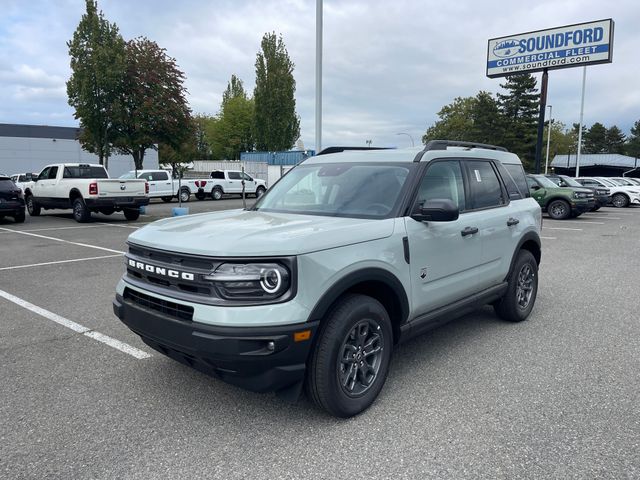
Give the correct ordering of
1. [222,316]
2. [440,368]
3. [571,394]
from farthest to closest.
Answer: [440,368], [571,394], [222,316]

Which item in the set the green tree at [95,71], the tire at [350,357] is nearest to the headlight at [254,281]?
the tire at [350,357]

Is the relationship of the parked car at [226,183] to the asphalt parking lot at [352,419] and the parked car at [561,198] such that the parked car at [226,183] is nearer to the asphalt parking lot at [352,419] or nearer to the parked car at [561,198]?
the parked car at [561,198]

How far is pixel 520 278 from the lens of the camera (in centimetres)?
529

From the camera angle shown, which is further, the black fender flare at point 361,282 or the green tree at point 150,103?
the green tree at point 150,103

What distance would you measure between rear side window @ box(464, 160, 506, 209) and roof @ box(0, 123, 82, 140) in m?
54.9

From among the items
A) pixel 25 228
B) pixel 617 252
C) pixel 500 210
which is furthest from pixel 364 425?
pixel 25 228

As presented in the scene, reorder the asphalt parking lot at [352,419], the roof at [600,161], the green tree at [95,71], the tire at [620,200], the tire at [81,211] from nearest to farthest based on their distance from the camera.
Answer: the asphalt parking lot at [352,419]
the tire at [81,211]
the green tree at [95,71]
the tire at [620,200]
the roof at [600,161]

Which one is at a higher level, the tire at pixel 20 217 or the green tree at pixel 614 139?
the green tree at pixel 614 139

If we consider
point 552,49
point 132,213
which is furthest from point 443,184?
point 552,49

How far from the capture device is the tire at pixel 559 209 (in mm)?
18020

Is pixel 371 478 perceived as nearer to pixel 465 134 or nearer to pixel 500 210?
pixel 500 210

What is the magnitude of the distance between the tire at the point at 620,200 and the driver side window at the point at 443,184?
2675 centimetres

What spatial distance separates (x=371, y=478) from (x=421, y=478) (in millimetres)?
267

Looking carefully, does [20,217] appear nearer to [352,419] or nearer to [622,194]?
[352,419]
